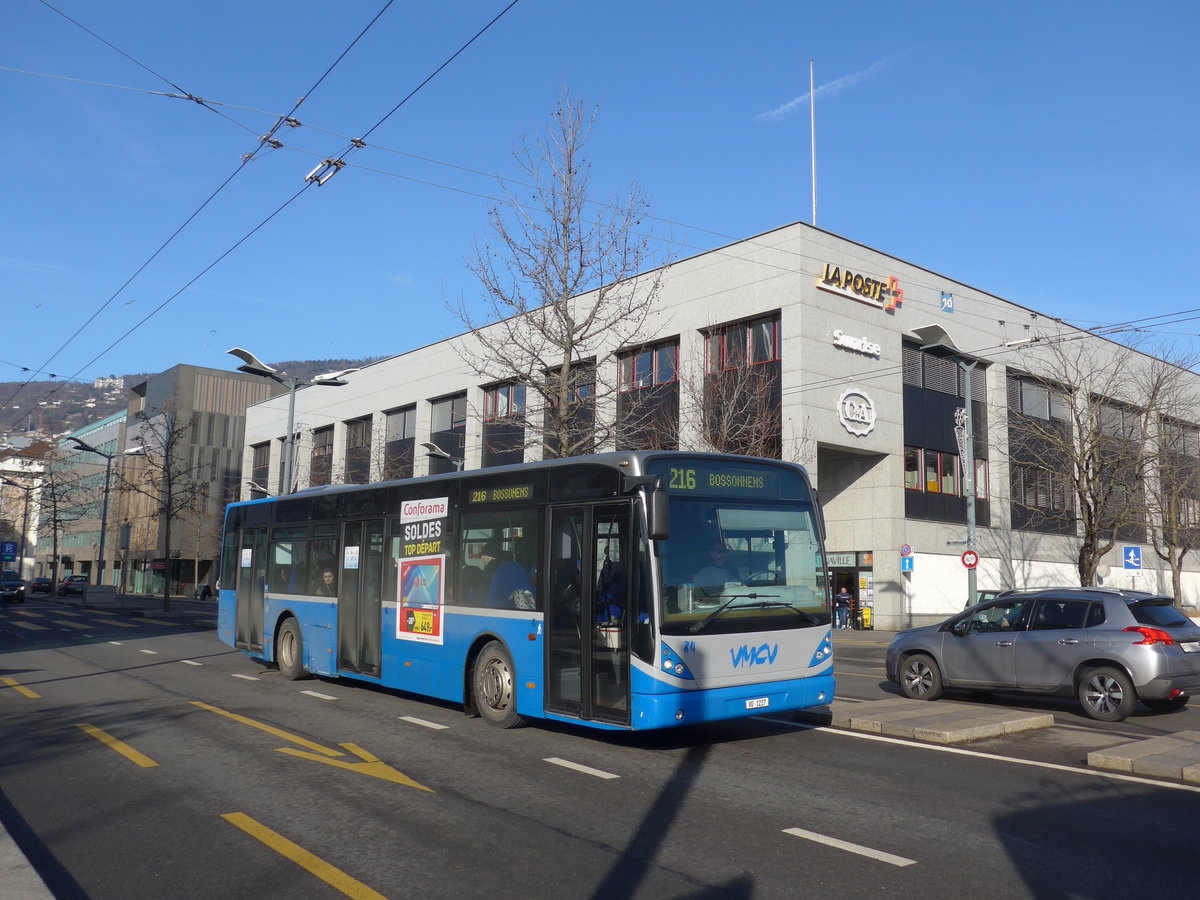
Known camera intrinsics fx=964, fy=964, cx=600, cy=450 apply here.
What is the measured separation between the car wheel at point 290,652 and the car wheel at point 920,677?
904 cm

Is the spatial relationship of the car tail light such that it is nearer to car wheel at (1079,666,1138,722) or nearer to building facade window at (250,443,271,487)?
car wheel at (1079,666,1138,722)

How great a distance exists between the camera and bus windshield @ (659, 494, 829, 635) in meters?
9.00

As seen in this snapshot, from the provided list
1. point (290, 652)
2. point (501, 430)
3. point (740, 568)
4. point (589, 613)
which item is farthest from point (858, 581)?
point (589, 613)

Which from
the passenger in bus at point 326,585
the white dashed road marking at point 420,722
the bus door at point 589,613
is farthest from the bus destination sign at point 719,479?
the passenger in bus at point 326,585

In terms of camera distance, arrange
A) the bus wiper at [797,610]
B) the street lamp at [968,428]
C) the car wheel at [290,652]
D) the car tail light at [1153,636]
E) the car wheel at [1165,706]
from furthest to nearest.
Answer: the street lamp at [968,428], the car wheel at [290,652], the car wheel at [1165,706], the car tail light at [1153,636], the bus wiper at [797,610]

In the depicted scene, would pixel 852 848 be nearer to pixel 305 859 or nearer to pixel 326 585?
pixel 305 859

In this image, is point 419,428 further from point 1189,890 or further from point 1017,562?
point 1189,890

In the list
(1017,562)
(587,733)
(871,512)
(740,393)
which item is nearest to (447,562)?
(587,733)

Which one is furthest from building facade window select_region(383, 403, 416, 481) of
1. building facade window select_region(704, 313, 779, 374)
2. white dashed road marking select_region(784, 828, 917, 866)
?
white dashed road marking select_region(784, 828, 917, 866)

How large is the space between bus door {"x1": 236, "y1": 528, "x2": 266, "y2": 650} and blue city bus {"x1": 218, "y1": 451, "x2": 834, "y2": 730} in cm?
442

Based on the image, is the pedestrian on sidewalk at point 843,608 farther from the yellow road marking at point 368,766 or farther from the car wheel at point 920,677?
the yellow road marking at point 368,766

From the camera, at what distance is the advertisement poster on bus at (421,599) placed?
467 inches

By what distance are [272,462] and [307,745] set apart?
61982 mm

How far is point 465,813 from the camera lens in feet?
22.8
